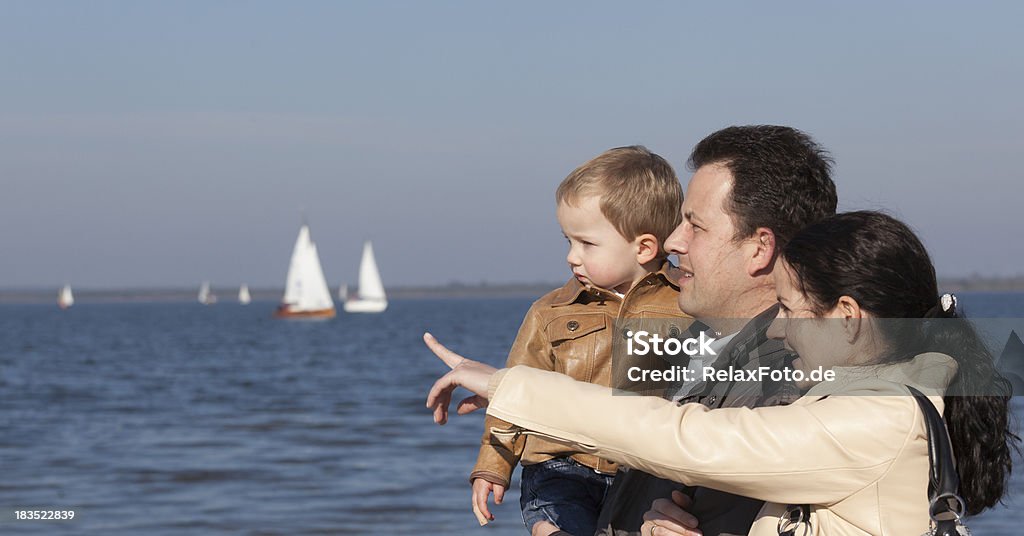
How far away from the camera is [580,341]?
127 inches

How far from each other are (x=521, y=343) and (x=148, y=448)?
49.3 ft

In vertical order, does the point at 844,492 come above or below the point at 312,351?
above

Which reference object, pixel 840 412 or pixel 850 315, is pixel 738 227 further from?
pixel 840 412

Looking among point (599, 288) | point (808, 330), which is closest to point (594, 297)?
point (599, 288)

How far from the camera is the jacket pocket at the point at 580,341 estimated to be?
322 centimetres

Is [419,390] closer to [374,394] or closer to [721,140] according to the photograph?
[374,394]

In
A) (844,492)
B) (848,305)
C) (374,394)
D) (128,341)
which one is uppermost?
(848,305)

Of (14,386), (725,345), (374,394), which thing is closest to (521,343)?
(725,345)

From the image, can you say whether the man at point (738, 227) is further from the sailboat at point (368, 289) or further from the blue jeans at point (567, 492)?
the sailboat at point (368, 289)

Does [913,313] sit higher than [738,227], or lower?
lower

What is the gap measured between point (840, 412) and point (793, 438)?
0.28 feet

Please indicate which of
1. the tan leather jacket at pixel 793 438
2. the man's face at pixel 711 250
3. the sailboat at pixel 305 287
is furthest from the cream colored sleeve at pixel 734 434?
the sailboat at pixel 305 287

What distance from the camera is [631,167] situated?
3.21 metres

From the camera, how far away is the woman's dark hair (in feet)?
6.78
